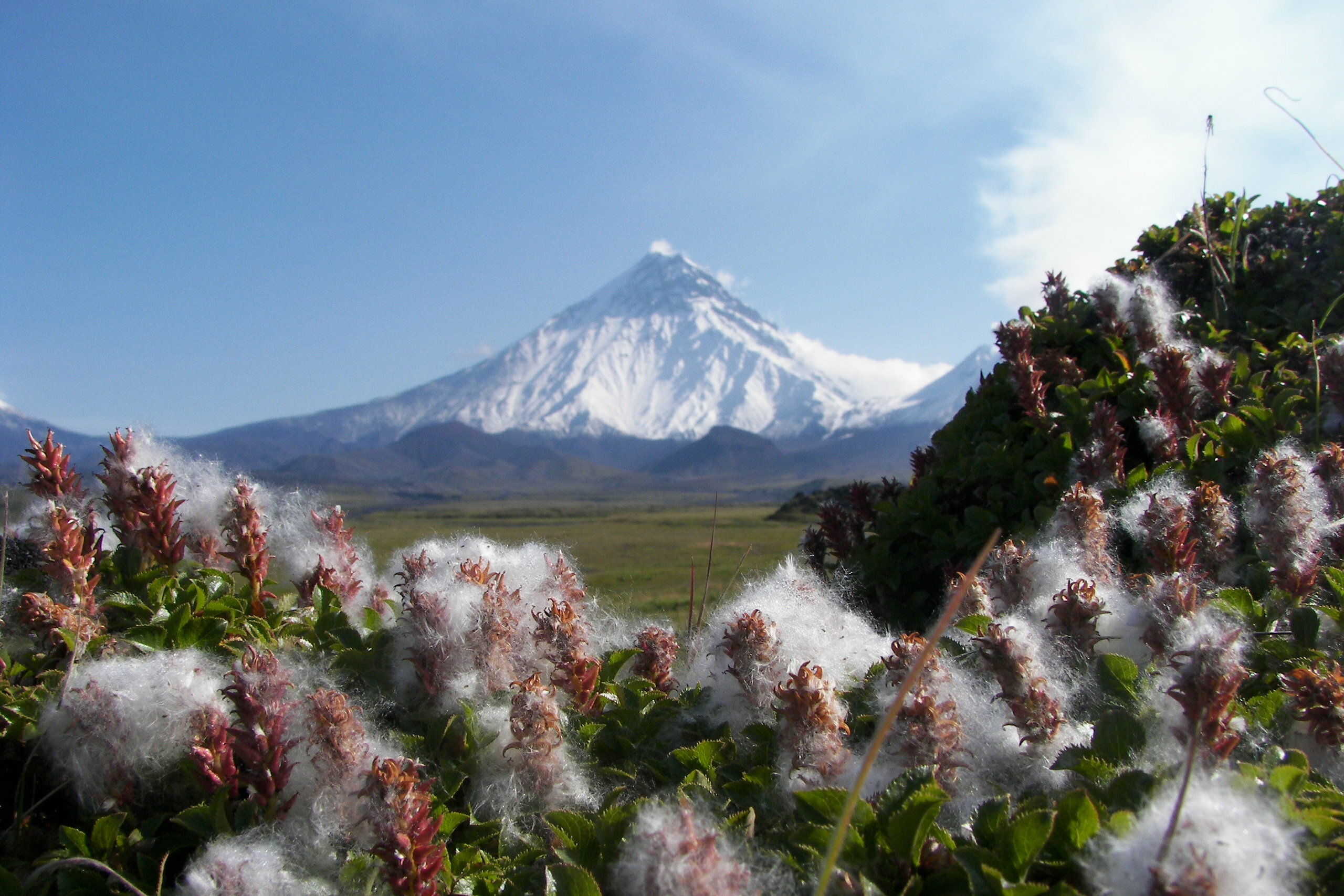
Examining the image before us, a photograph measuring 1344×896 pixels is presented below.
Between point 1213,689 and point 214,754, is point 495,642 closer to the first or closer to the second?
point 214,754

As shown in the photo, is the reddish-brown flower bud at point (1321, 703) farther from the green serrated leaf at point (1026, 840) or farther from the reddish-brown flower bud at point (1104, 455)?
the reddish-brown flower bud at point (1104, 455)

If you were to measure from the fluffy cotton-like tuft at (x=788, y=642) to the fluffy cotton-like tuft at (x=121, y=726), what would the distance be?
1.13 m

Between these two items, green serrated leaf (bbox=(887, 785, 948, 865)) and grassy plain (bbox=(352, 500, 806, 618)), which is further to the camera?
grassy plain (bbox=(352, 500, 806, 618))

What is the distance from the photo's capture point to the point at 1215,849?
1.06 meters

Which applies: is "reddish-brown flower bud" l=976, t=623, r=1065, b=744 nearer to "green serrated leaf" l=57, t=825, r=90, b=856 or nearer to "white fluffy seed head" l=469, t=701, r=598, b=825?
"white fluffy seed head" l=469, t=701, r=598, b=825

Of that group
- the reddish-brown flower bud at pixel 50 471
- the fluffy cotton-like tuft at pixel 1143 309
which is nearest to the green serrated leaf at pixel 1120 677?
the fluffy cotton-like tuft at pixel 1143 309

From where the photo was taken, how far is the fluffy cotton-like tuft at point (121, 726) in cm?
158

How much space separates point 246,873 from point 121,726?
0.46 meters

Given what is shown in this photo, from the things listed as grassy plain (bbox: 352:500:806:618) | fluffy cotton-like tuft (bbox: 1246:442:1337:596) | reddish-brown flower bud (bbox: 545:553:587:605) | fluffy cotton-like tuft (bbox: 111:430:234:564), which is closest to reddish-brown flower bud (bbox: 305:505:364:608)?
grassy plain (bbox: 352:500:806:618)

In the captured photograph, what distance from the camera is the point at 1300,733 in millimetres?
1604

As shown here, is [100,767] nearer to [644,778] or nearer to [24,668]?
[24,668]

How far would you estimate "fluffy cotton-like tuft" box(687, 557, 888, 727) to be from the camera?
1.94 metres

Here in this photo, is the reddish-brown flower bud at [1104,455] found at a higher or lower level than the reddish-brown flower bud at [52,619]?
higher

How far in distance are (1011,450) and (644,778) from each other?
2.20m
